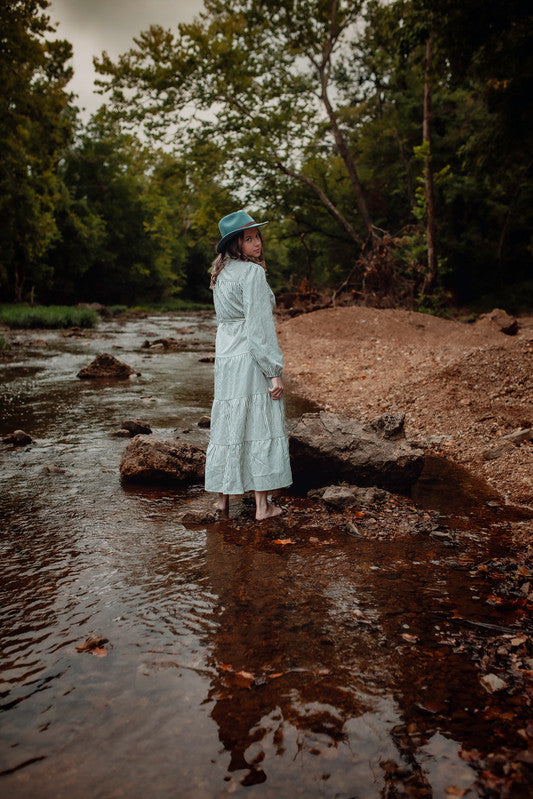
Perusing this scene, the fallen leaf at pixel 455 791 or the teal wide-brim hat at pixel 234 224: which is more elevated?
the teal wide-brim hat at pixel 234 224

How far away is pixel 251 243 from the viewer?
12.5 feet

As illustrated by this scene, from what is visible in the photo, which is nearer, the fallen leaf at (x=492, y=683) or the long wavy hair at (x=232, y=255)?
the fallen leaf at (x=492, y=683)

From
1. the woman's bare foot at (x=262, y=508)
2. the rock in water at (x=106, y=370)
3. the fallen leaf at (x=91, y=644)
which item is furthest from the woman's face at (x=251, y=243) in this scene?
the rock in water at (x=106, y=370)

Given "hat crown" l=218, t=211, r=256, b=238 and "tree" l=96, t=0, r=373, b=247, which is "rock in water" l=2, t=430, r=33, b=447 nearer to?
"hat crown" l=218, t=211, r=256, b=238

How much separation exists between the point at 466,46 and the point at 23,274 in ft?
95.3

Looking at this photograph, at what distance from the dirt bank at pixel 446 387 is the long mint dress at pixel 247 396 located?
2.10m

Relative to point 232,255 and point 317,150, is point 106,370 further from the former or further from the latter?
point 317,150

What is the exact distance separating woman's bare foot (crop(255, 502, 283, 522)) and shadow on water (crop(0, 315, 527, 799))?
0.30 ft

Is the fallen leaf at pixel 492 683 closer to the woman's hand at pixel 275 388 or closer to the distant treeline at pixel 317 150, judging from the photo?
the woman's hand at pixel 275 388

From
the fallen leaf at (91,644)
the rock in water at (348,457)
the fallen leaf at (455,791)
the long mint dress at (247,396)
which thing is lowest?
the fallen leaf at (91,644)

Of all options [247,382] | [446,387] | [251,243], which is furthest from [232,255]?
[446,387]

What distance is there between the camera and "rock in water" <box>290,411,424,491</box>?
428 centimetres

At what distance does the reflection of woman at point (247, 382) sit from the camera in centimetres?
377

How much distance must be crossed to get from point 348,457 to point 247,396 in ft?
3.72
